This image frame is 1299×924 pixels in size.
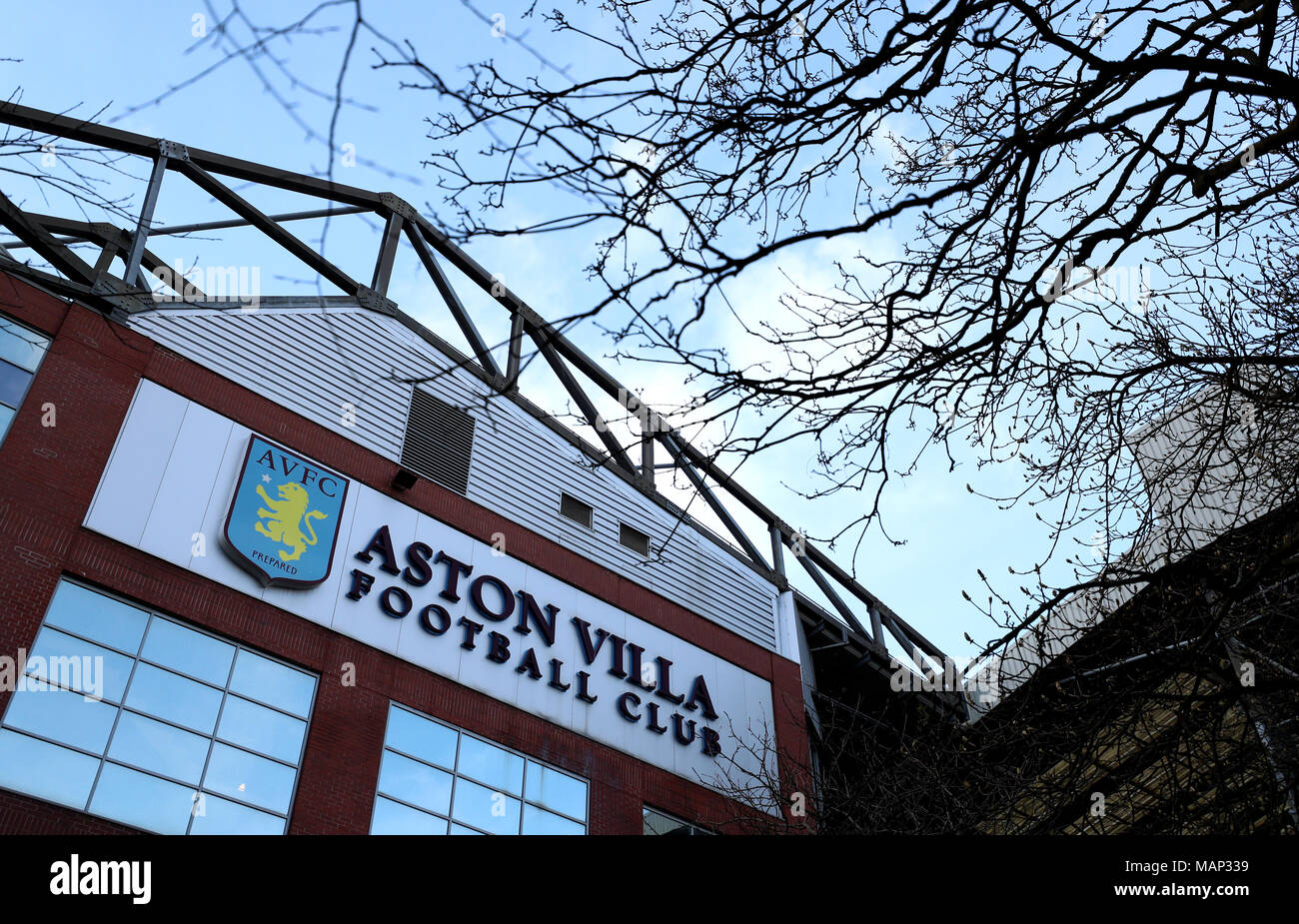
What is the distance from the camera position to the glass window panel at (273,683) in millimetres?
13453

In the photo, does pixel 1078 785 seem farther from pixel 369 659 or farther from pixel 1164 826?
pixel 369 659

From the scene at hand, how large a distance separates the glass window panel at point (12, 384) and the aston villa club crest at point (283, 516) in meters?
2.83

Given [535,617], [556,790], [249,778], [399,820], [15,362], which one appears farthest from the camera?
[535,617]

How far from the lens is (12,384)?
13375 millimetres

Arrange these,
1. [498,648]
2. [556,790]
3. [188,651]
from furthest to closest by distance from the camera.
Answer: [498,648] < [556,790] < [188,651]

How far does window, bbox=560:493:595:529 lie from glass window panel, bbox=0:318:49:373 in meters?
8.74

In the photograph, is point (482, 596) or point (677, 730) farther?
point (677, 730)

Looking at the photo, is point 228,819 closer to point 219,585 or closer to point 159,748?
point 159,748

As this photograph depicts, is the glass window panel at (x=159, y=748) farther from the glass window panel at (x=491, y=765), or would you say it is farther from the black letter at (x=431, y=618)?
the black letter at (x=431, y=618)

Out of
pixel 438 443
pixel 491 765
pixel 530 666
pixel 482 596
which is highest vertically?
pixel 438 443

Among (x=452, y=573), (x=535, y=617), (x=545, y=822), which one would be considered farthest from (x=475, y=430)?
(x=545, y=822)

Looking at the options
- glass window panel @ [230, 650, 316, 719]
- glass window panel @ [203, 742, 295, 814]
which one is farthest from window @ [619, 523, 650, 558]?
glass window panel @ [203, 742, 295, 814]

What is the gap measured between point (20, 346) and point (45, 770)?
5627mm

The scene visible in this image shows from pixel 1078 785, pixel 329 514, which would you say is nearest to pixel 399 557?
pixel 329 514
